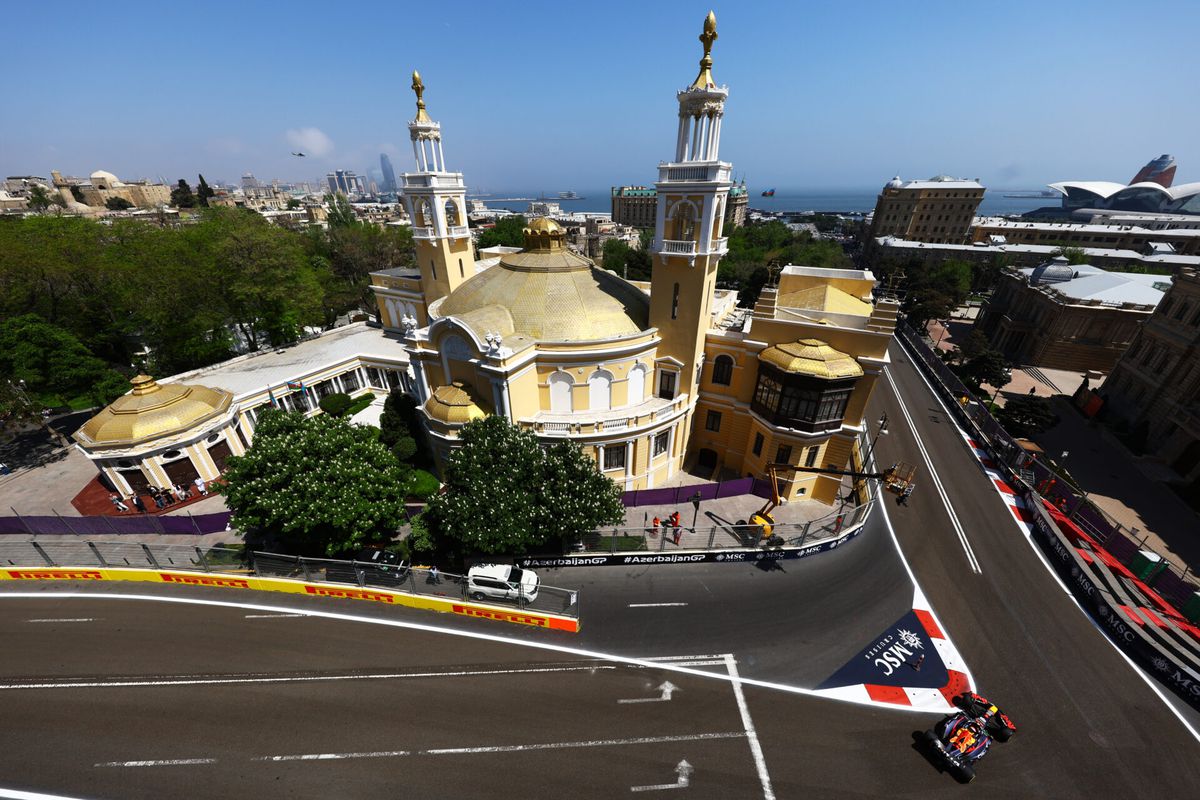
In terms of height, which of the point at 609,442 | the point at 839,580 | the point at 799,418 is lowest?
the point at 839,580

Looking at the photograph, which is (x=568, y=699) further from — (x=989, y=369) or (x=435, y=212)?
(x=989, y=369)

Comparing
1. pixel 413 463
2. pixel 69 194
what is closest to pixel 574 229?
pixel 413 463

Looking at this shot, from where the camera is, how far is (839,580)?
25422mm

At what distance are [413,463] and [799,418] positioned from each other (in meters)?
27.6

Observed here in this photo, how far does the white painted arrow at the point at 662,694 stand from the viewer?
18.7m

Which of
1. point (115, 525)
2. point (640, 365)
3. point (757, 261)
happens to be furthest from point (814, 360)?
point (757, 261)

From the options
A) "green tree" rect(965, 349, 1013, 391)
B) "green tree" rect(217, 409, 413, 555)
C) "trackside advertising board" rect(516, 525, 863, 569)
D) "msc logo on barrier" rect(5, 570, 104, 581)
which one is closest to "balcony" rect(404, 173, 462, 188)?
"green tree" rect(217, 409, 413, 555)

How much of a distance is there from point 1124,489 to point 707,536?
37322 mm

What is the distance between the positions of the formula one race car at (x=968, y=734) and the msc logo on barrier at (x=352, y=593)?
24810 millimetres

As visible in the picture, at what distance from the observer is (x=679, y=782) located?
15.9 metres

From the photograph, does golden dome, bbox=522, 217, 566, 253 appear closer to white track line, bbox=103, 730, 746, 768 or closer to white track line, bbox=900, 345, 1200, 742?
white track line, bbox=103, 730, 746, 768

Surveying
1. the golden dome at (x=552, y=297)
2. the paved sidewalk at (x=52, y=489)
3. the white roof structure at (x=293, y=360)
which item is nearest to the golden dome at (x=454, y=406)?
the golden dome at (x=552, y=297)

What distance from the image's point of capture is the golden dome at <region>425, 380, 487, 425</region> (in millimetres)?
27953

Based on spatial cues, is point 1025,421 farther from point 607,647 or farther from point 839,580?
point 607,647
